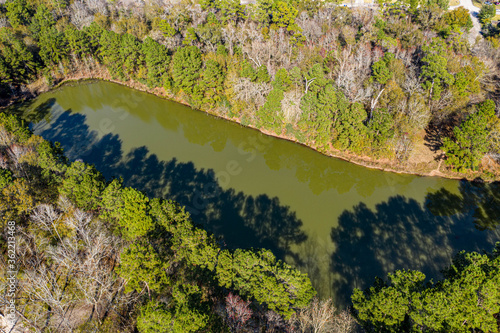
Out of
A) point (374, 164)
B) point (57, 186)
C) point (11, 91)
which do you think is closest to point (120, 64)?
point (11, 91)

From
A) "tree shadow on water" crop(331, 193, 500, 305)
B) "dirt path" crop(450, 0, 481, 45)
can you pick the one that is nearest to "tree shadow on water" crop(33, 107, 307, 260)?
"tree shadow on water" crop(331, 193, 500, 305)

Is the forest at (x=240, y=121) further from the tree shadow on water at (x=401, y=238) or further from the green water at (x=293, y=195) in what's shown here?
the tree shadow on water at (x=401, y=238)

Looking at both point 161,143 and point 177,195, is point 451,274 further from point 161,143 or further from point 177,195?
point 161,143

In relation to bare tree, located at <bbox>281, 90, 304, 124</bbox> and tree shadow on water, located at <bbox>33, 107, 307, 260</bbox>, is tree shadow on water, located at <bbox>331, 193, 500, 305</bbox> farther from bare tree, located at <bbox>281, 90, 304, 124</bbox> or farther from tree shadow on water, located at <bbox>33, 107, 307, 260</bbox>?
bare tree, located at <bbox>281, 90, 304, 124</bbox>

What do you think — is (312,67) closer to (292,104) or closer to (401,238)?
(292,104)

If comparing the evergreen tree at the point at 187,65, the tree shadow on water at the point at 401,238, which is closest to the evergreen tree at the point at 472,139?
the tree shadow on water at the point at 401,238

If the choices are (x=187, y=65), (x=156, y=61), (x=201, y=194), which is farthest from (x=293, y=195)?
(x=156, y=61)

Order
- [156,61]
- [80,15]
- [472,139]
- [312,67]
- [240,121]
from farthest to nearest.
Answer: [80,15], [156,61], [240,121], [312,67], [472,139]
